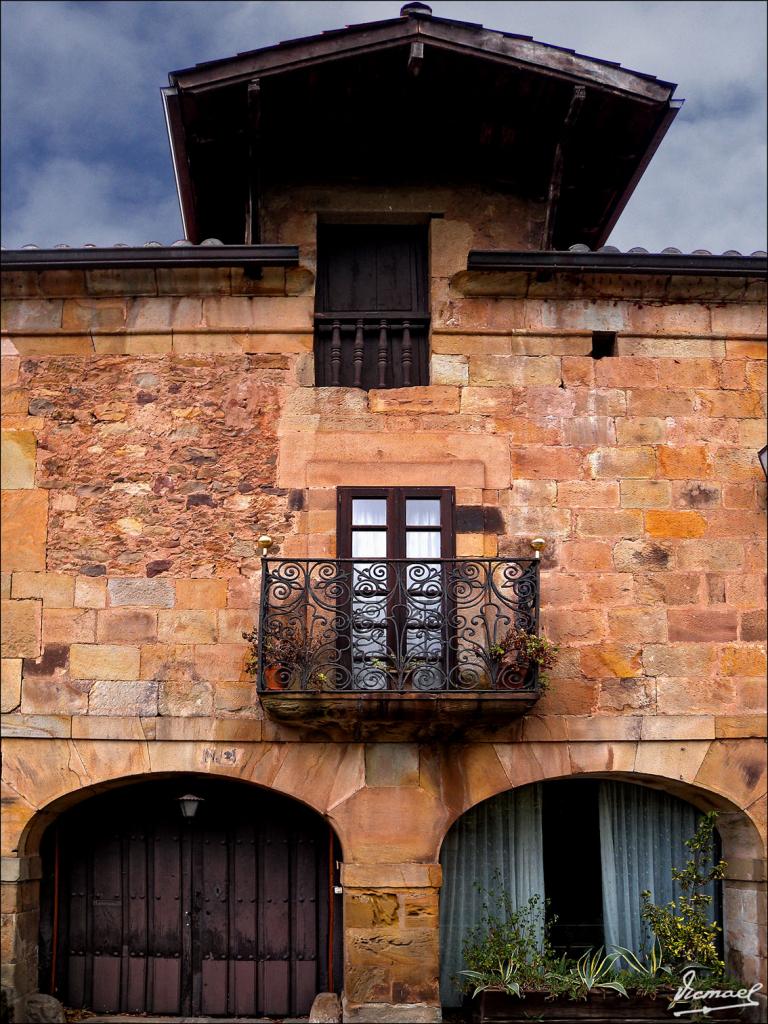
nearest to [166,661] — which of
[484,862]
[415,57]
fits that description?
[484,862]

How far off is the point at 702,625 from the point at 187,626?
4188mm

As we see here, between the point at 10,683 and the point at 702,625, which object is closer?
the point at 10,683

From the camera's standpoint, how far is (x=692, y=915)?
8836 mm

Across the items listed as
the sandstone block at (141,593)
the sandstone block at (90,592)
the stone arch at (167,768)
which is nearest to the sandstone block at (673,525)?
the stone arch at (167,768)

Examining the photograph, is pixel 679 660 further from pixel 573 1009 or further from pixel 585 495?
pixel 573 1009

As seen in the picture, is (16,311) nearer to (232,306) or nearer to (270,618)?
(232,306)

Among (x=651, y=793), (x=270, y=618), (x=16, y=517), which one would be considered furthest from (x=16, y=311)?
(x=651, y=793)

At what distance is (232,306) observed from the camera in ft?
31.1

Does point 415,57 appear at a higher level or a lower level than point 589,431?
higher

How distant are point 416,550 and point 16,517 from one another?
3.31 m

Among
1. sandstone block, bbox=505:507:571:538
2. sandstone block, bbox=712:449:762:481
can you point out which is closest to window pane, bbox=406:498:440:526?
sandstone block, bbox=505:507:571:538

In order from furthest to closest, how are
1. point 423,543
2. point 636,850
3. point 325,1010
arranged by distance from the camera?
point 636,850
point 423,543
point 325,1010

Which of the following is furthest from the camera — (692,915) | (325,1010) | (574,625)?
(574,625)

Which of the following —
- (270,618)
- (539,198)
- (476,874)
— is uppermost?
(539,198)
